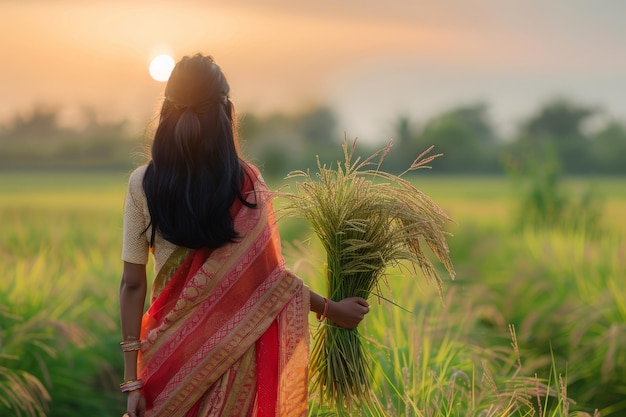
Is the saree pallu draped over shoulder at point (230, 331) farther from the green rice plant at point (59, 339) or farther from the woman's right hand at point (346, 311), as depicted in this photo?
the green rice plant at point (59, 339)

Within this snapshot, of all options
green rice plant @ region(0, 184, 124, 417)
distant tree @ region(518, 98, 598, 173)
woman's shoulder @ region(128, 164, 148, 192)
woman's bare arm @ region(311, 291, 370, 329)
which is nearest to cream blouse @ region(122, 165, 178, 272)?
woman's shoulder @ region(128, 164, 148, 192)

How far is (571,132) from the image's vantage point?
40.0 meters

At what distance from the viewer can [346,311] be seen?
109 inches

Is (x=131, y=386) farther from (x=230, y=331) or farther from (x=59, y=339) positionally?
(x=59, y=339)

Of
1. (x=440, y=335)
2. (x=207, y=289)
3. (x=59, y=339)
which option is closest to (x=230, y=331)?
(x=207, y=289)

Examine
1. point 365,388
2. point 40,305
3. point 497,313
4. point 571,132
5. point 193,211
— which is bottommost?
point 571,132

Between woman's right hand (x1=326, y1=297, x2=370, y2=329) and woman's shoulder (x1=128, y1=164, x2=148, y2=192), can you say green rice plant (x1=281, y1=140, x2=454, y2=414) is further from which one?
woman's shoulder (x1=128, y1=164, x2=148, y2=192)

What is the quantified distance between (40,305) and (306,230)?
7.00 meters

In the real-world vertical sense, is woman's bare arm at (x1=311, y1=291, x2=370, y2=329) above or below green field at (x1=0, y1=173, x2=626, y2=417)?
above

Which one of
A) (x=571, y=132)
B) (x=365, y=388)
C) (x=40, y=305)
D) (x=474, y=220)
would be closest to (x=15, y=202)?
(x=474, y=220)

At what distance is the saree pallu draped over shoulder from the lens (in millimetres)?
2656

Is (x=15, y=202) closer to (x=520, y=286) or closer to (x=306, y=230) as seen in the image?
(x=306, y=230)

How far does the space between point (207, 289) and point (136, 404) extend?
0.43m

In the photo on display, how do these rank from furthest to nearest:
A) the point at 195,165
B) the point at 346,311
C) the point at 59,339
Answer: the point at 59,339 → the point at 346,311 → the point at 195,165
